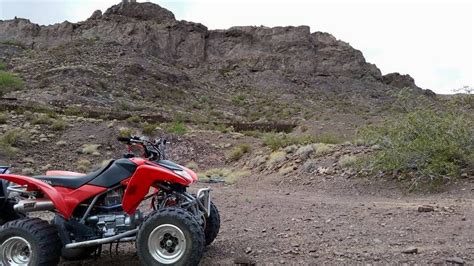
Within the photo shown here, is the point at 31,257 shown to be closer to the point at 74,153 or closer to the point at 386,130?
the point at 386,130

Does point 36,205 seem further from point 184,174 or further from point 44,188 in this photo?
point 184,174

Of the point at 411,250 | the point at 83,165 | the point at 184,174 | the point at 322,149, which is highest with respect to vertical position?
the point at 184,174

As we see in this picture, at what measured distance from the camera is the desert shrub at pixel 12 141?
775 inches

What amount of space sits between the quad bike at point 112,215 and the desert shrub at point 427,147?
6.24 metres

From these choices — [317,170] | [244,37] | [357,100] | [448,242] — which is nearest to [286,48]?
[244,37]

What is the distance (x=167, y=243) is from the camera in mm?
5188

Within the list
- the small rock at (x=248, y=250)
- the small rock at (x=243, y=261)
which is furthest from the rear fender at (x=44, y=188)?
the small rock at (x=248, y=250)

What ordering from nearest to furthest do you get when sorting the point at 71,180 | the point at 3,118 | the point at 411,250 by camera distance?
the point at 71,180 → the point at 411,250 → the point at 3,118

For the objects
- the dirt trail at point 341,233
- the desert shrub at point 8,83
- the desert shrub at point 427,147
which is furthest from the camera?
the desert shrub at point 8,83

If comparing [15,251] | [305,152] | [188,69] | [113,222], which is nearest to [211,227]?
[113,222]

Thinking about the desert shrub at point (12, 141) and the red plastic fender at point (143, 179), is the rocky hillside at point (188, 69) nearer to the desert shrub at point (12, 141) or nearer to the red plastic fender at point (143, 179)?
the desert shrub at point (12, 141)

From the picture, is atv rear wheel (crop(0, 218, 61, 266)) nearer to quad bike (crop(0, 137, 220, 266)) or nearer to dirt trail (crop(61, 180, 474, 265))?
quad bike (crop(0, 137, 220, 266))

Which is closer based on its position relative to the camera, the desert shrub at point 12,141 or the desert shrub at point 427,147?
the desert shrub at point 427,147

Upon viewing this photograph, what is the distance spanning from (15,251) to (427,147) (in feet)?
26.1
